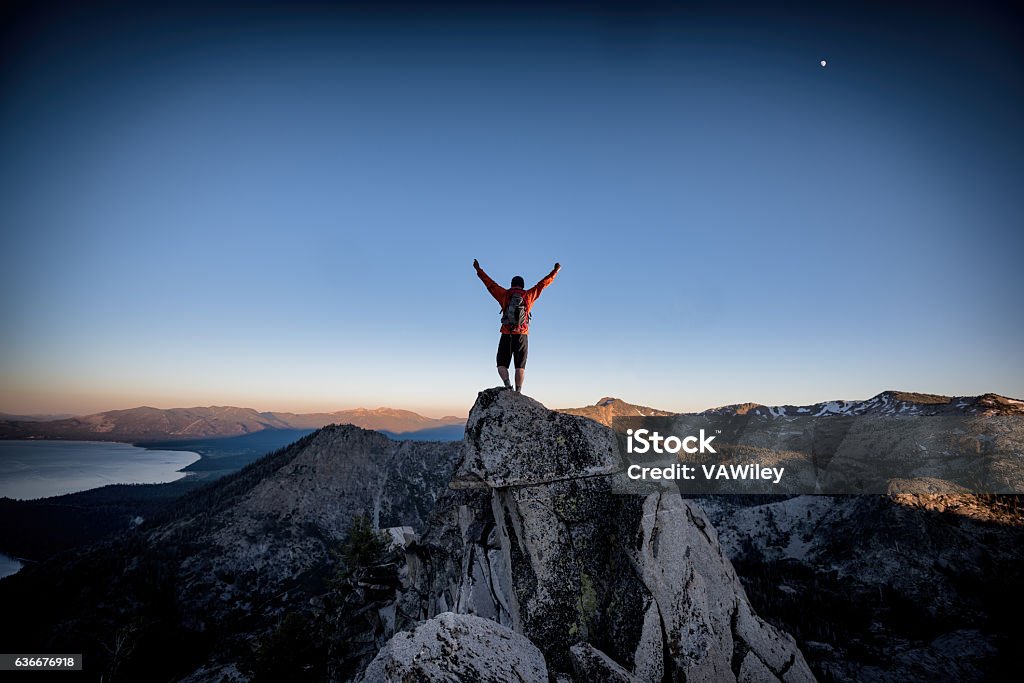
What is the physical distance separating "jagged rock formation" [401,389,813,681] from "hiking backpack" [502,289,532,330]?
2.76 metres

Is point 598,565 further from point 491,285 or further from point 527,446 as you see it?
point 491,285

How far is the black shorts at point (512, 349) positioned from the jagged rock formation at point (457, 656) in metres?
7.71

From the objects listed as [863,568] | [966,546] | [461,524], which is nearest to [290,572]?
[461,524]

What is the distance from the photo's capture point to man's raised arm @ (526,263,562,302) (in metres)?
13.6

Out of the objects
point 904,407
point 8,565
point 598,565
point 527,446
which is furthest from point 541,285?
point 8,565

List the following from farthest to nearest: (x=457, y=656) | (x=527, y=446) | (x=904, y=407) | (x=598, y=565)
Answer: (x=904, y=407) → (x=527, y=446) → (x=598, y=565) → (x=457, y=656)

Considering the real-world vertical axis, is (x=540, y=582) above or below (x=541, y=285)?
below

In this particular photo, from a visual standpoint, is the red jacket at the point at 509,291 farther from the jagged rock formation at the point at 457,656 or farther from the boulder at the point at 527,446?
the jagged rock formation at the point at 457,656

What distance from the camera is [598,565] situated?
487 inches

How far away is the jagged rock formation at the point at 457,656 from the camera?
6.01 metres

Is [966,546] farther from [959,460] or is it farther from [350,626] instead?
[350,626]

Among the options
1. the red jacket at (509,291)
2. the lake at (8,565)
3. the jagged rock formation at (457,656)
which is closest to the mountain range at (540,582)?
the jagged rock formation at (457,656)

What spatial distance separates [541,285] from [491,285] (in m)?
1.88

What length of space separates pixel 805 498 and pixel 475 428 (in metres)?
52.2
